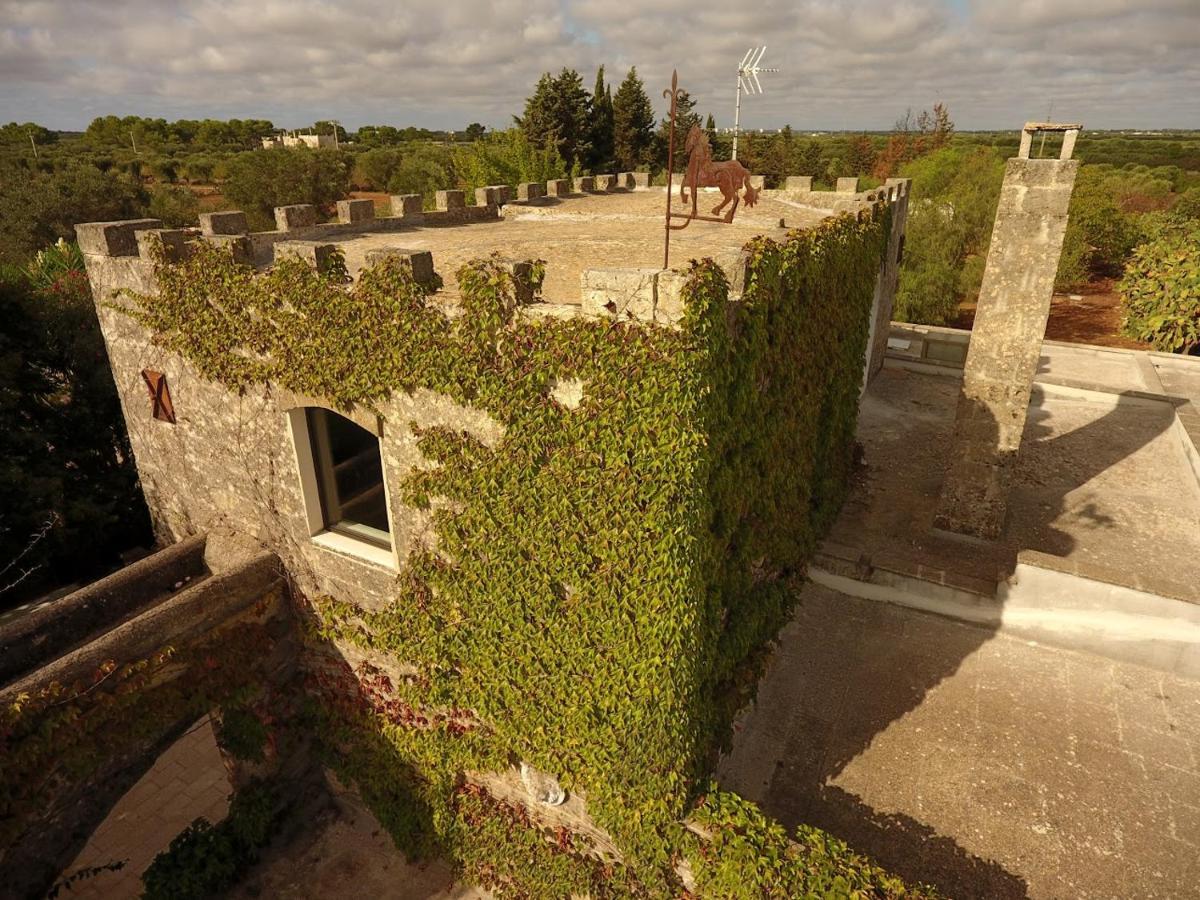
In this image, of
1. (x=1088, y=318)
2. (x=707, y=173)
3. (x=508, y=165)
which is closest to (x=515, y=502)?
(x=707, y=173)

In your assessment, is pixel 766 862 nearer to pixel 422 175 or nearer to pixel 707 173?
pixel 707 173

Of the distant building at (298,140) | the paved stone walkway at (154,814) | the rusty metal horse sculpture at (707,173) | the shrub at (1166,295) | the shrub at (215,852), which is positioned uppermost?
the distant building at (298,140)

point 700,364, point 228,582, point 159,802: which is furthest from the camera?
point 159,802

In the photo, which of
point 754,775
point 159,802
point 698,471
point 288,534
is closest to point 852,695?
point 754,775

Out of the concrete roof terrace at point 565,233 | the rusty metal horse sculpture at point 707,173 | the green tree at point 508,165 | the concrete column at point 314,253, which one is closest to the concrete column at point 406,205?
the concrete roof terrace at point 565,233

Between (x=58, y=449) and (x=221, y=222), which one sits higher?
(x=221, y=222)

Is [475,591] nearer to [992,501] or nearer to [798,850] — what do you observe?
[798,850]

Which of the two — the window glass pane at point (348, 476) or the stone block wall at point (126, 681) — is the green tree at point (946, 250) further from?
the stone block wall at point (126, 681)
